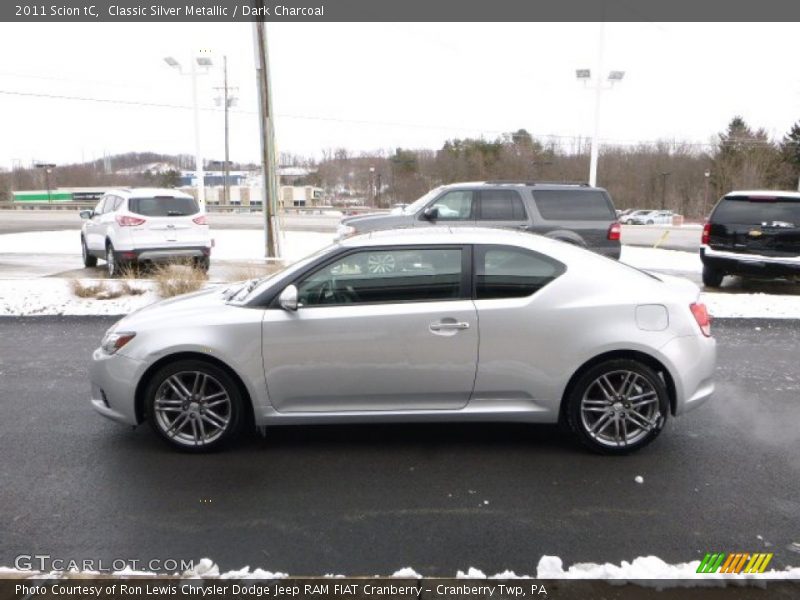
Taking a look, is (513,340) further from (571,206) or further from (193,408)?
(571,206)

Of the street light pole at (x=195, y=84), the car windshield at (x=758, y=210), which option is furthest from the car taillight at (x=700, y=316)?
the street light pole at (x=195, y=84)

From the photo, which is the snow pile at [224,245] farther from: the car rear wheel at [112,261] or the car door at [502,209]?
the car door at [502,209]

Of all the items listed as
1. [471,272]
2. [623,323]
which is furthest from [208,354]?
[623,323]

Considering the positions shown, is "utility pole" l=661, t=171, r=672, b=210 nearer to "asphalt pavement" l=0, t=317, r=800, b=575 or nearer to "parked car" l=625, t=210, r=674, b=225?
"parked car" l=625, t=210, r=674, b=225

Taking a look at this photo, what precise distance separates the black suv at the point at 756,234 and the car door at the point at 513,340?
27.7 ft

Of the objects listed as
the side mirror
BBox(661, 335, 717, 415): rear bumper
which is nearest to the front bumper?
the side mirror

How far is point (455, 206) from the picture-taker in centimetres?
1161

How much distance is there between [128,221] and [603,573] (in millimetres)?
11943

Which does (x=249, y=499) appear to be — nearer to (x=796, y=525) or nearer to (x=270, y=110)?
(x=796, y=525)

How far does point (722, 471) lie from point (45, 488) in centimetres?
424

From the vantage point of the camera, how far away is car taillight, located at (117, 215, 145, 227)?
42.2 feet

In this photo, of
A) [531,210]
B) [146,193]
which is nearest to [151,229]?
[146,193]

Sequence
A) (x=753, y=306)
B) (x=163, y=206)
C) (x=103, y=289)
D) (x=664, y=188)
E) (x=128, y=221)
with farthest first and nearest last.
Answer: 1. (x=664, y=188)
2. (x=163, y=206)
3. (x=128, y=221)
4. (x=103, y=289)
5. (x=753, y=306)

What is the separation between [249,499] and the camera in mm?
3873
